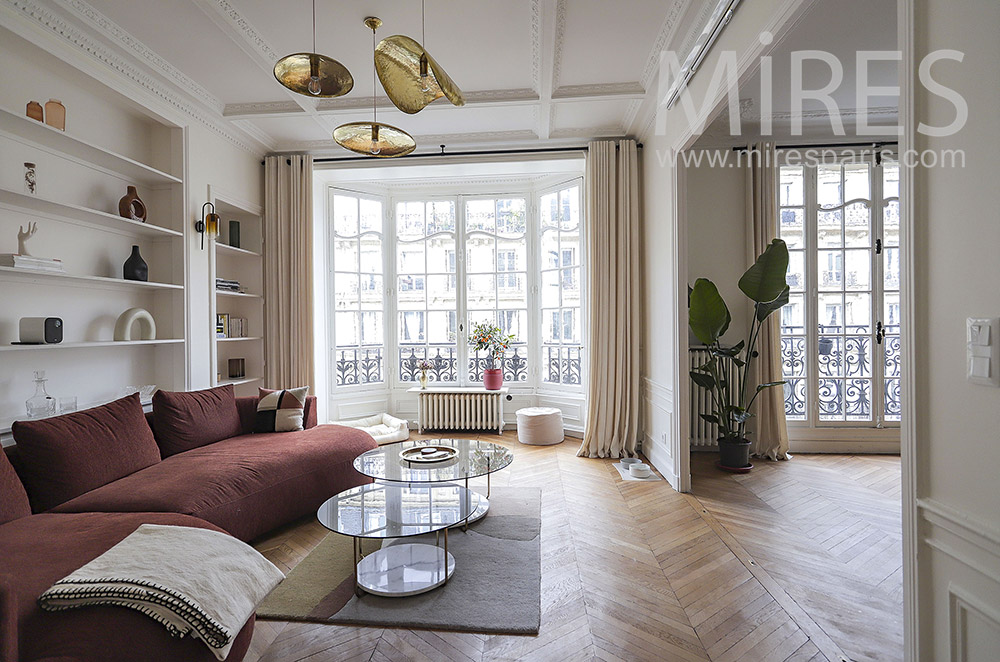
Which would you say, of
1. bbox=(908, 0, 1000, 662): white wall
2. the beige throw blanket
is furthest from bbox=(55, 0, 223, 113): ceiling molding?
bbox=(908, 0, 1000, 662): white wall

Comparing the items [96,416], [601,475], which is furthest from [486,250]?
[96,416]

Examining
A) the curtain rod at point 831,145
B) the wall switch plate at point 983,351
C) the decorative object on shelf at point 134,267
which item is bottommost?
the wall switch plate at point 983,351

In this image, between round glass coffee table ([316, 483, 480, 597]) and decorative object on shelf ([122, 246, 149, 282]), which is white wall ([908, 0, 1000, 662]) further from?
decorative object on shelf ([122, 246, 149, 282])

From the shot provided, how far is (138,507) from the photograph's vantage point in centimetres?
235

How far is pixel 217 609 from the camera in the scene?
5.35 feet

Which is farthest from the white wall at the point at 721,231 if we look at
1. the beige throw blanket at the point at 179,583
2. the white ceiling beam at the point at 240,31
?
the beige throw blanket at the point at 179,583

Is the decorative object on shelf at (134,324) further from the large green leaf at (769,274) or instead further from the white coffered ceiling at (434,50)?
the large green leaf at (769,274)

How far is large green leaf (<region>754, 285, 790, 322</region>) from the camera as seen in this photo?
13.2 ft

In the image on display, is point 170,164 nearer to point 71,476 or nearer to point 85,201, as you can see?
point 85,201

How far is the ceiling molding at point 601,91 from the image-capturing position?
12.7 ft

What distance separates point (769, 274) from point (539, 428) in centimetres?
253

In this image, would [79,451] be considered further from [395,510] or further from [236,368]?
[236,368]

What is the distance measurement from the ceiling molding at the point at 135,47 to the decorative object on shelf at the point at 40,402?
204 cm

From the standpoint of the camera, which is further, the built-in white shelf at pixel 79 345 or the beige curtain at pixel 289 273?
the beige curtain at pixel 289 273
